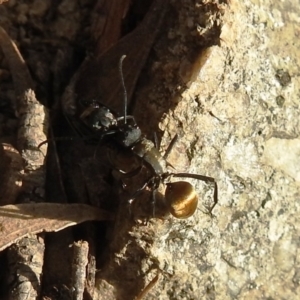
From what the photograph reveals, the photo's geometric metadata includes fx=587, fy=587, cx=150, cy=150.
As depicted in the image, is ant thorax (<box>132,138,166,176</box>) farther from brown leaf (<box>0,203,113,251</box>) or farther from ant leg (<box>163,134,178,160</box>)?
brown leaf (<box>0,203,113,251</box>)

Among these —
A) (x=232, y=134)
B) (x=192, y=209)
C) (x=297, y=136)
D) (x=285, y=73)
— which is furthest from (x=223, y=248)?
(x=285, y=73)

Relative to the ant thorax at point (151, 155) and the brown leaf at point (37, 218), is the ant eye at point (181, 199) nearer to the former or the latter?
the ant thorax at point (151, 155)

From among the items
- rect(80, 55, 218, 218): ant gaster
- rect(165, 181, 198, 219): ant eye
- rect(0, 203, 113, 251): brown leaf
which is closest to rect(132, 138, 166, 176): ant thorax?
rect(80, 55, 218, 218): ant gaster

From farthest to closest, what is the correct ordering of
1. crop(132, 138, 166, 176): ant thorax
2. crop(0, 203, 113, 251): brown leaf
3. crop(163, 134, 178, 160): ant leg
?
crop(132, 138, 166, 176): ant thorax → crop(163, 134, 178, 160): ant leg → crop(0, 203, 113, 251): brown leaf

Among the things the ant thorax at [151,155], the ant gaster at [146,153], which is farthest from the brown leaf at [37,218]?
the ant thorax at [151,155]

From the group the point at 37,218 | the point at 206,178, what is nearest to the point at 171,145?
the point at 206,178

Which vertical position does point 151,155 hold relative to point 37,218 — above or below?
above

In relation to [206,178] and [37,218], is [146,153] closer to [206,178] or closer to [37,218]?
[206,178]
